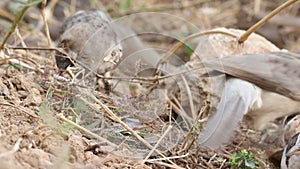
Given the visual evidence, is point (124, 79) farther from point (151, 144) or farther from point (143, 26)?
point (143, 26)

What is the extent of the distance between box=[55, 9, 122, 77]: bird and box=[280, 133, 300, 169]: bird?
3.16 feet

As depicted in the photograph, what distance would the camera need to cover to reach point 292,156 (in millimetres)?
2637

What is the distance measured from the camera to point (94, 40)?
9.89 feet

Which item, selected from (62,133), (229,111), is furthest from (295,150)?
(62,133)

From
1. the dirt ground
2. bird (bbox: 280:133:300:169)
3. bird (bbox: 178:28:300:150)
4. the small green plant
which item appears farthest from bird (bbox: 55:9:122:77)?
bird (bbox: 280:133:300:169)

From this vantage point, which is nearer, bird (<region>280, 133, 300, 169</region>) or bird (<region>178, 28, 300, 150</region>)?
bird (<region>280, 133, 300, 169</region>)

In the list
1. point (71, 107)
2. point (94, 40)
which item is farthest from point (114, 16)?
point (71, 107)

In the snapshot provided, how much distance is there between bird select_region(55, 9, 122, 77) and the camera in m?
2.86

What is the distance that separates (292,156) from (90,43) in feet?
3.85

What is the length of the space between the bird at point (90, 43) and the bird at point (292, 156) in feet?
3.16

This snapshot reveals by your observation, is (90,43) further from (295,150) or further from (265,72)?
(295,150)

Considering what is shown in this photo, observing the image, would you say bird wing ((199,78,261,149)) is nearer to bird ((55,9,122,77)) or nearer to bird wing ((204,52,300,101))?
bird wing ((204,52,300,101))

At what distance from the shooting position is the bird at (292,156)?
8.49 feet

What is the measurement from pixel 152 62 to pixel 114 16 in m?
2.21
